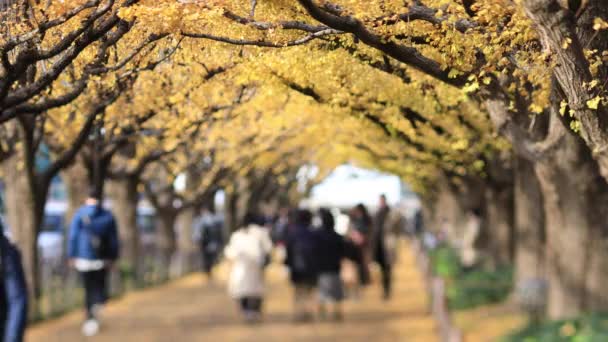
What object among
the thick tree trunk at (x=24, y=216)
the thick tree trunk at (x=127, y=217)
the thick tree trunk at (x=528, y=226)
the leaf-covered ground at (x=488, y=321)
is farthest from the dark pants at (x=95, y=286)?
the thick tree trunk at (x=127, y=217)

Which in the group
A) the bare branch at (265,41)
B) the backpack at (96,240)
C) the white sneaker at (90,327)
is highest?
the bare branch at (265,41)

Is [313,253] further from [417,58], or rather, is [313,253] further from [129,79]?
[417,58]

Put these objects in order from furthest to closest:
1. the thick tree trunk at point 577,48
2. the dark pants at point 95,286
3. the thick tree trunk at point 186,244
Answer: the thick tree trunk at point 186,244, the dark pants at point 95,286, the thick tree trunk at point 577,48

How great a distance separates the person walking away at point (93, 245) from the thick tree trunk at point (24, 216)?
1.08 metres

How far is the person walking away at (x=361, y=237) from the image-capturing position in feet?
79.9

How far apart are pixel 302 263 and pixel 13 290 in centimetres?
1201

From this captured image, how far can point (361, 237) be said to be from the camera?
80.3ft

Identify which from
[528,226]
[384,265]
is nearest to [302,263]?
[528,226]

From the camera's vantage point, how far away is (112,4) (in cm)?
882

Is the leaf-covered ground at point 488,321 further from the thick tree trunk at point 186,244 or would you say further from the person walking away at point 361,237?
the thick tree trunk at point 186,244

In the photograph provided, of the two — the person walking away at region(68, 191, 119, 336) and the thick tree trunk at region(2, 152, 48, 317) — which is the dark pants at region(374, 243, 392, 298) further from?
the person walking away at region(68, 191, 119, 336)

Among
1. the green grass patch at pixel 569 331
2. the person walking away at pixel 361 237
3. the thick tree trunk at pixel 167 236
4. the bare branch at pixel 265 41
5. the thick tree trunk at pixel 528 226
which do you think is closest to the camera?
the bare branch at pixel 265 41

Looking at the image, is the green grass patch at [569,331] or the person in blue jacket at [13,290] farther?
the green grass patch at [569,331]

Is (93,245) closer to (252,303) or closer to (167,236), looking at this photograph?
(252,303)
